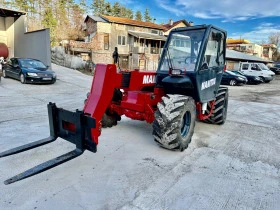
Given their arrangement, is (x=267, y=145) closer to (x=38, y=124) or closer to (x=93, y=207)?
(x=93, y=207)

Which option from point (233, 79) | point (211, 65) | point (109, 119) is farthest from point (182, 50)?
point (233, 79)

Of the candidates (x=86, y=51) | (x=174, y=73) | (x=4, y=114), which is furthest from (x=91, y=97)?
(x=86, y=51)

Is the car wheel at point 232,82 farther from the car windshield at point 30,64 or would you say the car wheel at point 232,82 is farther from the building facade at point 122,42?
the car windshield at point 30,64

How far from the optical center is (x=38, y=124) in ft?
18.2

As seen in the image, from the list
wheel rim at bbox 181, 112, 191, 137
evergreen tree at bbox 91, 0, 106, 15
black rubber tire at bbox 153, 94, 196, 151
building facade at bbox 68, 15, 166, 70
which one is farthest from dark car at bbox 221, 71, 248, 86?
evergreen tree at bbox 91, 0, 106, 15

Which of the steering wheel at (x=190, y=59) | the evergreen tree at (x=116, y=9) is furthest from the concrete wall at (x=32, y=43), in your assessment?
the evergreen tree at (x=116, y=9)

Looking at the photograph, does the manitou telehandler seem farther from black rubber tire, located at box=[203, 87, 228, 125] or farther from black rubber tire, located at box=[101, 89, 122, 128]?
black rubber tire, located at box=[203, 87, 228, 125]

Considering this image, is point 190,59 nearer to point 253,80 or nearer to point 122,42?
point 253,80

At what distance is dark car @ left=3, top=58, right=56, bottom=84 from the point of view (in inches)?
470

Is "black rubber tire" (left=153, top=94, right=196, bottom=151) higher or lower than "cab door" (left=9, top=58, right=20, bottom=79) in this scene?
lower

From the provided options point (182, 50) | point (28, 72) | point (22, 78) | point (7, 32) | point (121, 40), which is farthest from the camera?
point (121, 40)

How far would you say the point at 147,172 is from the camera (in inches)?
131

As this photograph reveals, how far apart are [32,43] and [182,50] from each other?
15.5m

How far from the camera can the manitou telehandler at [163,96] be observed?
10.1 ft
